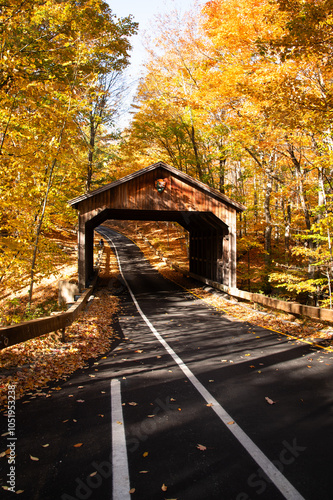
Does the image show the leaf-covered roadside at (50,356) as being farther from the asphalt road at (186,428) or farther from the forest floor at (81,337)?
the asphalt road at (186,428)

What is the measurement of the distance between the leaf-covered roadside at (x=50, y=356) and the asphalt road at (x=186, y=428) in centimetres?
41

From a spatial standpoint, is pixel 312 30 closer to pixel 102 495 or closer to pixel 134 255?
pixel 102 495

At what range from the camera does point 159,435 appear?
12.3ft

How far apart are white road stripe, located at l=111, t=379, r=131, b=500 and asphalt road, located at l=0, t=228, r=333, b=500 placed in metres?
0.01

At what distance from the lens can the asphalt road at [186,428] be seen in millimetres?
2902

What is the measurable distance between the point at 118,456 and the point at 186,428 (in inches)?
37.5

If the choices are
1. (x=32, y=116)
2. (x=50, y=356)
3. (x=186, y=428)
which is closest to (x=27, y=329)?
(x=50, y=356)

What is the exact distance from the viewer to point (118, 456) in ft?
11.0

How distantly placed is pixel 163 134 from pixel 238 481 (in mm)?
20658

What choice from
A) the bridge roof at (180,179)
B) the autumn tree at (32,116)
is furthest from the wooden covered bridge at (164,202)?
the autumn tree at (32,116)

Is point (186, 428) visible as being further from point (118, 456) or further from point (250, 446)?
point (118, 456)

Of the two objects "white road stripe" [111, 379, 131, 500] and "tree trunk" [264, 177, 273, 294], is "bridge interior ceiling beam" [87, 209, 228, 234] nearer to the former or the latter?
"tree trunk" [264, 177, 273, 294]

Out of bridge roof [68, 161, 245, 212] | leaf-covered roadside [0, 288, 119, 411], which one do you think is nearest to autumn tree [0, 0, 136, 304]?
leaf-covered roadside [0, 288, 119, 411]

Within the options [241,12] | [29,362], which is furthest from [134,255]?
[29,362]
